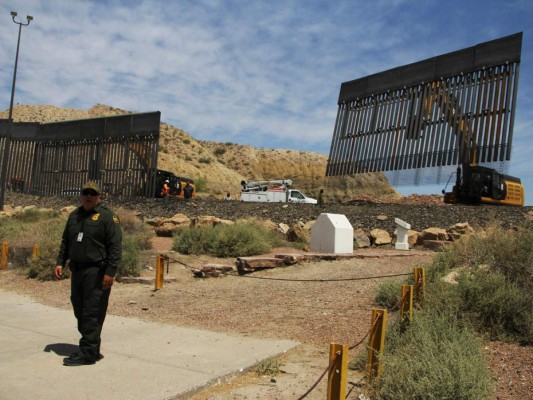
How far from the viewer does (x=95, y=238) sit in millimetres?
5957

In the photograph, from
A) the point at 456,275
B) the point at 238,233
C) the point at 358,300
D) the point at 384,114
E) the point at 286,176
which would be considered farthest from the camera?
the point at 286,176

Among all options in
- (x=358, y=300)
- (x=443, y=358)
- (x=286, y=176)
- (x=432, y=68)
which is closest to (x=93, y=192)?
(x=443, y=358)

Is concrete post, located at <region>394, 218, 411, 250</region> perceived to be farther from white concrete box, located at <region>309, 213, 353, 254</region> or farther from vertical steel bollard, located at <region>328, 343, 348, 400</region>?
vertical steel bollard, located at <region>328, 343, 348, 400</region>

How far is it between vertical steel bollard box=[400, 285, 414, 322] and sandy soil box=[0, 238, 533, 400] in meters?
0.75

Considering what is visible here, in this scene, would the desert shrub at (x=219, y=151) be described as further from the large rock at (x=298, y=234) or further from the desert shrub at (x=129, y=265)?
the desert shrub at (x=129, y=265)

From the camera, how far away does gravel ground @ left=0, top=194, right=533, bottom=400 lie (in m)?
5.39

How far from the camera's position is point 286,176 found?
7312 centimetres

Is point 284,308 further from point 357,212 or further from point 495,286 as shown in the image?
point 357,212

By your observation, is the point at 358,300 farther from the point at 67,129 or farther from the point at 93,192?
the point at 67,129

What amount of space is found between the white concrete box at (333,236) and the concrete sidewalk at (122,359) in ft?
22.3

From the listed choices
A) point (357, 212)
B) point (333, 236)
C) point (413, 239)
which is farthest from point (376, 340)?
point (357, 212)

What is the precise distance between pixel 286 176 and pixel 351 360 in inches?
2646

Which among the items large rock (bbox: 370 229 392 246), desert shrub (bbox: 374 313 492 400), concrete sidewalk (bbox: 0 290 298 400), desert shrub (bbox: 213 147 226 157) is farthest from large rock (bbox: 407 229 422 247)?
desert shrub (bbox: 213 147 226 157)

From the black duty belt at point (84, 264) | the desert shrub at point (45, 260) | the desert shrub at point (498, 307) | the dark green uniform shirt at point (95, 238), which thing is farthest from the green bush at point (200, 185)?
the black duty belt at point (84, 264)
